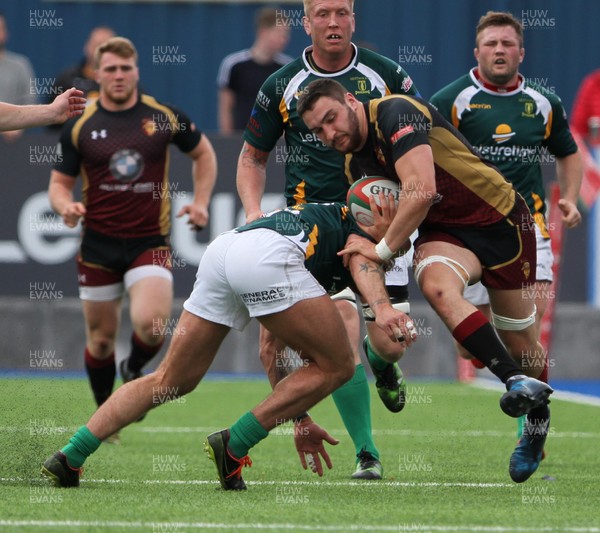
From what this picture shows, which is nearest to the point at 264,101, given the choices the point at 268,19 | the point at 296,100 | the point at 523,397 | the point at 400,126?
the point at 296,100

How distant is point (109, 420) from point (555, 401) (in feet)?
21.4

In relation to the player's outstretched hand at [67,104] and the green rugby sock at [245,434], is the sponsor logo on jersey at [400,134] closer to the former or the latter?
the green rugby sock at [245,434]

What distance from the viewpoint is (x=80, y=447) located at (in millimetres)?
7016

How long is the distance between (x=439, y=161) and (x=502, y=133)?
2110mm

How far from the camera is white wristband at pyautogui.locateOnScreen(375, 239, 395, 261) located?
6.91 metres

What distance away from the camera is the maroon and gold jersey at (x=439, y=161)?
7.02m

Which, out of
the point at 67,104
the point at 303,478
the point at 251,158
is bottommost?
the point at 303,478

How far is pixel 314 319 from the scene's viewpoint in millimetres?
6773

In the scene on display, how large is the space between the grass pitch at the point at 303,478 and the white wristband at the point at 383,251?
1.19 m

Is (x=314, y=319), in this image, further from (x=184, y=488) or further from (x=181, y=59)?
(x=181, y=59)

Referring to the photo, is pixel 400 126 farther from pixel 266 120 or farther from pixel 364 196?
pixel 266 120

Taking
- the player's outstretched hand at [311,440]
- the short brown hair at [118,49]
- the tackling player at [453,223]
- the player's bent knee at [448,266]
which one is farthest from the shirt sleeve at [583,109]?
the player's outstretched hand at [311,440]

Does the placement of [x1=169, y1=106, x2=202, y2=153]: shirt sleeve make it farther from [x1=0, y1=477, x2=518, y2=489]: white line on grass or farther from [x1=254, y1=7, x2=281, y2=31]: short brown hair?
[x1=254, y1=7, x2=281, y2=31]: short brown hair

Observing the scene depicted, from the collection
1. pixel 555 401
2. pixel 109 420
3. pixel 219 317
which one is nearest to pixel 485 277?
pixel 219 317
